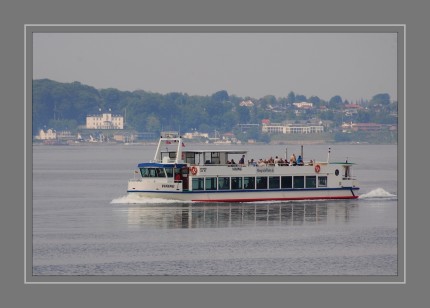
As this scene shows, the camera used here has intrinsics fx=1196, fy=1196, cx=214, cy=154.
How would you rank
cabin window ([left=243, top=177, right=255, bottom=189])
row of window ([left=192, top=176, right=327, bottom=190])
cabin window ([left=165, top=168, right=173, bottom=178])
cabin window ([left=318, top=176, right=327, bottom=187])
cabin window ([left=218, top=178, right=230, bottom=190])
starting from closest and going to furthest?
cabin window ([left=165, top=168, right=173, bottom=178])
row of window ([left=192, top=176, right=327, bottom=190])
cabin window ([left=218, top=178, right=230, bottom=190])
cabin window ([left=243, top=177, right=255, bottom=189])
cabin window ([left=318, top=176, right=327, bottom=187])

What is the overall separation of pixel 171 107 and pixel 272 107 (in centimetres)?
1546

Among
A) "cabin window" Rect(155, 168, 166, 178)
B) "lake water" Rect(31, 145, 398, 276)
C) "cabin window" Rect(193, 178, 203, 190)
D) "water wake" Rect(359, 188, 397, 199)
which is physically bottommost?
"lake water" Rect(31, 145, 398, 276)

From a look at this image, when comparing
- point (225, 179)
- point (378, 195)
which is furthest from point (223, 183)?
point (378, 195)

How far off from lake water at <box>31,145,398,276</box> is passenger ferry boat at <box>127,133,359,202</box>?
3.13ft

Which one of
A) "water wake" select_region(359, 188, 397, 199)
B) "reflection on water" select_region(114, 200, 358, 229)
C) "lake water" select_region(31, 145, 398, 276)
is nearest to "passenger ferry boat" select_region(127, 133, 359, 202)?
"lake water" select_region(31, 145, 398, 276)

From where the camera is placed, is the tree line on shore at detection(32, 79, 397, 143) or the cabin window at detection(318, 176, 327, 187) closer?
the cabin window at detection(318, 176, 327, 187)

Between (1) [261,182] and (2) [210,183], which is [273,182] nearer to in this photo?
(1) [261,182]

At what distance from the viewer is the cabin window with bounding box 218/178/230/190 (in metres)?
71.4

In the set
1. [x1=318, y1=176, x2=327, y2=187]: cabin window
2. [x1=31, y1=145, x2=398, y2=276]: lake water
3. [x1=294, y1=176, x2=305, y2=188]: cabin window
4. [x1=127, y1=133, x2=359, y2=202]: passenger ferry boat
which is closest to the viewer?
[x1=31, y1=145, x2=398, y2=276]: lake water

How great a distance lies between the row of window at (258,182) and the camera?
7112cm

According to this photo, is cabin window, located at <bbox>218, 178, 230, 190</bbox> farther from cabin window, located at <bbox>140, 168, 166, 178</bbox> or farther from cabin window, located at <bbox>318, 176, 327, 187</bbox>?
cabin window, located at <bbox>318, 176, 327, 187</bbox>

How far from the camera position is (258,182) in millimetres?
72125

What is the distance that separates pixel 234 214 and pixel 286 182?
789cm

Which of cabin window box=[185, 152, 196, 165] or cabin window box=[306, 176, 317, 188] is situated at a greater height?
cabin window box=[185, 152, 196, 165]
